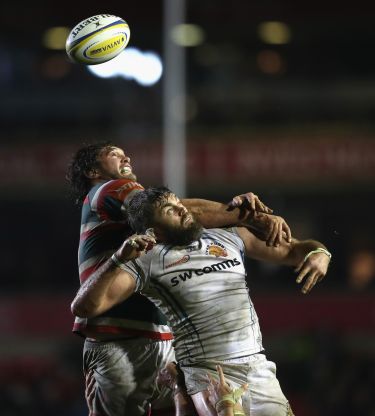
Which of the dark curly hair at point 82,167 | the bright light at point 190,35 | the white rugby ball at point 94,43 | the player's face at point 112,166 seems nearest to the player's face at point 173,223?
the player's face at point 112,166

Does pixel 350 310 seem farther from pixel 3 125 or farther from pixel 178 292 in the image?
pixel 178 292

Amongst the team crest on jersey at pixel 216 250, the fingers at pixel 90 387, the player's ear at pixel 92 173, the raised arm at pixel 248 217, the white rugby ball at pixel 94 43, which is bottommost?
the fingers at pixel 90 387

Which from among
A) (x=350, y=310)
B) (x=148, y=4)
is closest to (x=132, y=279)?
(x=350, y=310)

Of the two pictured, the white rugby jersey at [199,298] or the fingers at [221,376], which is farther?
the white rugby jersey at [199,298]

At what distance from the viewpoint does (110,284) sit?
15.8 ft

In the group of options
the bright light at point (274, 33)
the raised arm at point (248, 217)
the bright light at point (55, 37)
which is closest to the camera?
the raised arm at point (248, 217)

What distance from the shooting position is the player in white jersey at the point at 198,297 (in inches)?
193

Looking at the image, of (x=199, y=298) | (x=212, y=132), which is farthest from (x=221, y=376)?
(x=212, y=132)

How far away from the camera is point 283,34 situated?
20250mm

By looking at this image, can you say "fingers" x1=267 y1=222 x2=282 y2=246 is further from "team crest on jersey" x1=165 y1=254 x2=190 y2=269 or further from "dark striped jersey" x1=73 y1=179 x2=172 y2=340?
"dark striped jersey" x1=73 y1=179 x2=172 y2=340

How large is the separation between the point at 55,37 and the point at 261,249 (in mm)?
15683

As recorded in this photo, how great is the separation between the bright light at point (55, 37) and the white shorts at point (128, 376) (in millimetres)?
15168

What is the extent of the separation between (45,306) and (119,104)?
4179mm

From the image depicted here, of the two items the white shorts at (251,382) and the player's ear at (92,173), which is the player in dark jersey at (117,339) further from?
the white shorts at (251,382)
